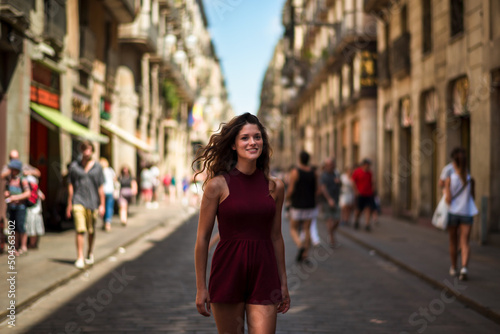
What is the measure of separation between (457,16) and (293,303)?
37.0 feet

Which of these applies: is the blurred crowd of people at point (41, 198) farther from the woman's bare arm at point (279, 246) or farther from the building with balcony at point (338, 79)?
the building with balcony at point (338, 79)

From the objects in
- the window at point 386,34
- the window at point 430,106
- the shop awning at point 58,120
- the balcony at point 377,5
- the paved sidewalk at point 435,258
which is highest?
the balcony at point 377,5

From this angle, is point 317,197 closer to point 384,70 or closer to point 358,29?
point 384,70

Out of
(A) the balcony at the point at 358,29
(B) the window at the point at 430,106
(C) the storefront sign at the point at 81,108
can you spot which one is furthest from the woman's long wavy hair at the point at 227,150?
(A) the balcony at the point at 358,29

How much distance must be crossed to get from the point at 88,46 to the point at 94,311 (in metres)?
13.9

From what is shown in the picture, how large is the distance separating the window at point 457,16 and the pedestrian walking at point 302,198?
7.46 meters

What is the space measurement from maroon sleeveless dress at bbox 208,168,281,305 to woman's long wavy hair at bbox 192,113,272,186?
138mm

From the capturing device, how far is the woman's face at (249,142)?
3.52 metres

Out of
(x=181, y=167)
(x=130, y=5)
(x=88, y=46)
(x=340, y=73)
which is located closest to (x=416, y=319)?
(x=88, y=46)

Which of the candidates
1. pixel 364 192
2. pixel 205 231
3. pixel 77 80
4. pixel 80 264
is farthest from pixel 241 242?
pixel 77 80

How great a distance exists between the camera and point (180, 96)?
4612 centimetres

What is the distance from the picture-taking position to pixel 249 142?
3.53 m

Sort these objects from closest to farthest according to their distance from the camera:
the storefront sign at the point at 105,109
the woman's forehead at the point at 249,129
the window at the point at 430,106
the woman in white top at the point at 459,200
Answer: the woman's forehead at the point at 249,129, the woman in white top at the point at 459,200, the window at the point at 430,106, the storefront sign at the point at 105,109

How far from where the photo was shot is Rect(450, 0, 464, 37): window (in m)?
15.8
